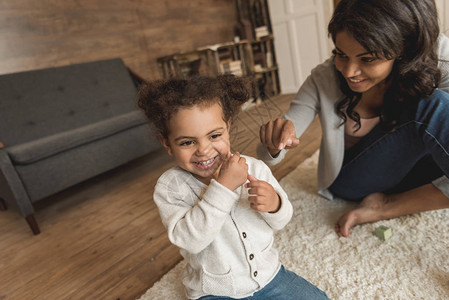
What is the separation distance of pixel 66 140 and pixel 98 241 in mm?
631

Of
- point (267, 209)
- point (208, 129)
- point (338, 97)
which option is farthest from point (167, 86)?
point (338, 97)

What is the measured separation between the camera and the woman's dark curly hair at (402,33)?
0.77 m

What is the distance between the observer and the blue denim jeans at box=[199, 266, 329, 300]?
2.39 ft

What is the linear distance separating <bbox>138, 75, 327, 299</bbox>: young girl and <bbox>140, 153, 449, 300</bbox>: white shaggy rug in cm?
17

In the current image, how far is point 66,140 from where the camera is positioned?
1672mm

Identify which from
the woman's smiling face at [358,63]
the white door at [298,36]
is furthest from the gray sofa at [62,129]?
the white door at [298,36]

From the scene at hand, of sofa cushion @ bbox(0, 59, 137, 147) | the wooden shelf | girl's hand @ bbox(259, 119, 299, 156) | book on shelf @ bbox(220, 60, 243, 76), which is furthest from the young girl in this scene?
book on shelf @ bbox(220, 60, 243, 76)

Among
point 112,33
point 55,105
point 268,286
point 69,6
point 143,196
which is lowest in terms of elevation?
point 143,196

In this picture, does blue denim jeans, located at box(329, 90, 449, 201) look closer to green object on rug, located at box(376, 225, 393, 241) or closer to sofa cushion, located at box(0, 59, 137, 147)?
green object on rug, located at box(376, 225, 393, 241)

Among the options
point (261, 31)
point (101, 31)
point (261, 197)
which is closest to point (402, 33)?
point (261, 197)

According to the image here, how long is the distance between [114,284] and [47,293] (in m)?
0.25

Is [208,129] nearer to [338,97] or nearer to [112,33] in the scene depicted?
[338,97]

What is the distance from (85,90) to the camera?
2.29 metres

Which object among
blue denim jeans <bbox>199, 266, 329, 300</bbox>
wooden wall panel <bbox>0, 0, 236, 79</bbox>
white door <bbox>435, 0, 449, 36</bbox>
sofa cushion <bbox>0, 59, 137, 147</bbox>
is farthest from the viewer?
white door <bbox>435, 0, 449, 36</bbox>
